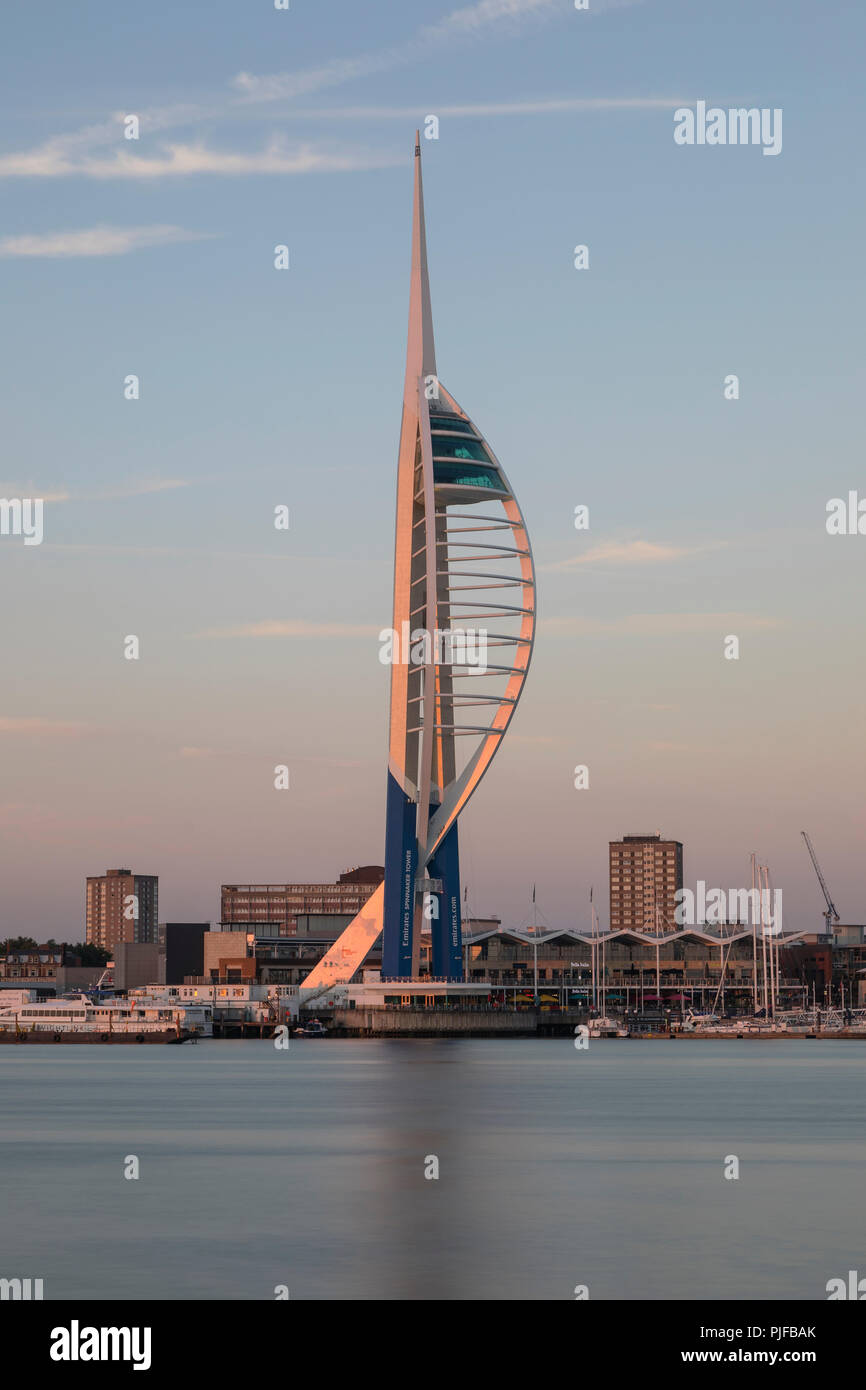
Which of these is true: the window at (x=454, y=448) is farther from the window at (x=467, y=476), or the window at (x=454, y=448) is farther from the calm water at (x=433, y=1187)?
the calm water at (x=433, y=1187)

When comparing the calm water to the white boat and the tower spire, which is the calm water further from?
the white boat

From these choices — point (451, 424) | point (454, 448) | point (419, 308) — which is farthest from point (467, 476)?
point (419, 308)

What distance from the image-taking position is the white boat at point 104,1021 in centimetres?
14038

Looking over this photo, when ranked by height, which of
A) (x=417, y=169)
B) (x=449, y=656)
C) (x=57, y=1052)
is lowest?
(x=57, y=1052)

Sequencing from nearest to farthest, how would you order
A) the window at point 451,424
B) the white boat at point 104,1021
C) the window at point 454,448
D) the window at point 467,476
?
the window at point 467,476, the window at point 454,448, the window at point 451,424, the white boat at point 104,1021

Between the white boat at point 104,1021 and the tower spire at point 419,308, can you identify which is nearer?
the tower spire at point 419,308

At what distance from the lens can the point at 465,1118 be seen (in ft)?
206

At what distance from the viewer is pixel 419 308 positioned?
119m

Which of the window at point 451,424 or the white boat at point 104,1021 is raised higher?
the window at point 451,424

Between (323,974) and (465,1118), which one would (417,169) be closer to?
(323,974)

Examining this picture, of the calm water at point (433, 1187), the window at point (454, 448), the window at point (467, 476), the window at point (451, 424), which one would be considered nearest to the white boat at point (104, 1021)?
the window at point (467, 476)

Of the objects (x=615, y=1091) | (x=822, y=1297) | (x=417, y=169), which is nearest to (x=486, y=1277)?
(x=822, y=1297)

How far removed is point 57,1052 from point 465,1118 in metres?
80.2

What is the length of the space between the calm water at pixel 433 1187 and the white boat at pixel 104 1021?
2105 inches
